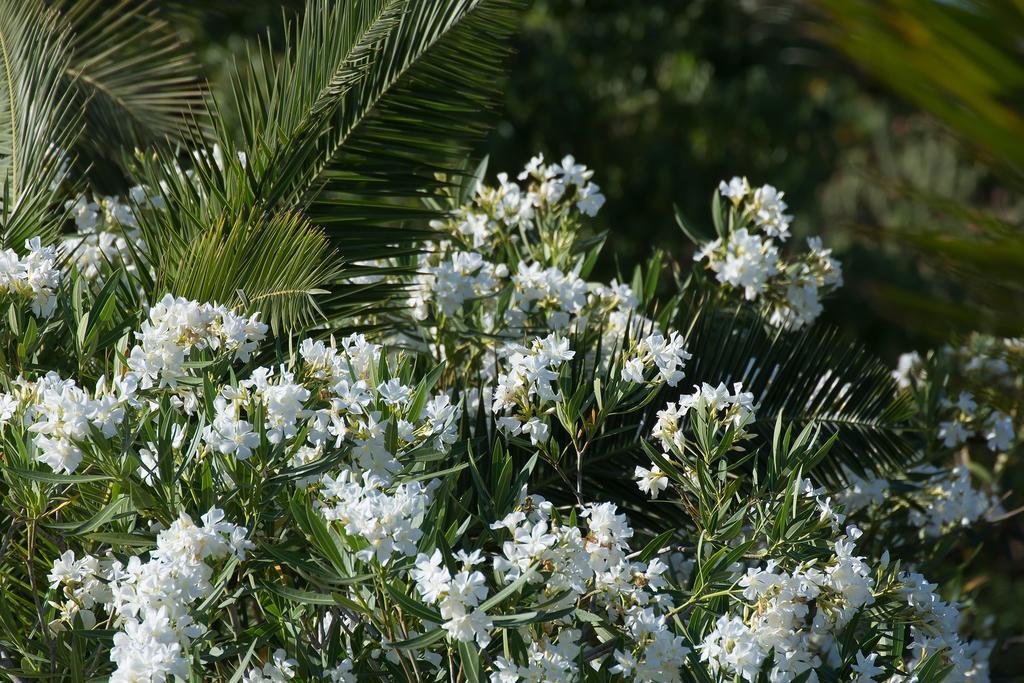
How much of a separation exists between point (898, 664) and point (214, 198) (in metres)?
1.69

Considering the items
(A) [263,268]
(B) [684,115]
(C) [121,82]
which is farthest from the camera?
(B) [684,115]

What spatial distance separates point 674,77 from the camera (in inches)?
298

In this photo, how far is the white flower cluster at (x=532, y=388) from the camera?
6.27 ft

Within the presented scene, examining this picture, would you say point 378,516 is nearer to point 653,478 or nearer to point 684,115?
point 653,478

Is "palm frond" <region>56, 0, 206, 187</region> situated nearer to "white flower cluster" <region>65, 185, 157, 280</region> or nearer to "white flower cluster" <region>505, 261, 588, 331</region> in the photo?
"white flower cluster" <region>65, 185, 157, 280</region>

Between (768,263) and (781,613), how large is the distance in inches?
51.3

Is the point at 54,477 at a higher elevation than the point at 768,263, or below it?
below

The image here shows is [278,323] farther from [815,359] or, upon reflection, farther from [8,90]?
[815,359]

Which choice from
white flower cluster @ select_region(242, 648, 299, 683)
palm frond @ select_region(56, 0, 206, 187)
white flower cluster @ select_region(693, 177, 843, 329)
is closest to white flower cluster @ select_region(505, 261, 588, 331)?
white flower cluster @ select_region(693, 177, 843, 329)

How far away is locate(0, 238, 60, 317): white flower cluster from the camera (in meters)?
1.91

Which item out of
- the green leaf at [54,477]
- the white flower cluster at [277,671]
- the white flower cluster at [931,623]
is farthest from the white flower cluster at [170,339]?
the white flower cluster at [931,623]

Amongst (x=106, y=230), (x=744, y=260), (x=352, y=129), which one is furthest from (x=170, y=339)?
(x=744, y=260)

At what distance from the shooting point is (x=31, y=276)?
1922 mm

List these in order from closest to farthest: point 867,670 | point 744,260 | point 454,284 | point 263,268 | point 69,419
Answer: point 69,419 < point 867,670 < point 263,268 < point 454,284 < point 744,260
